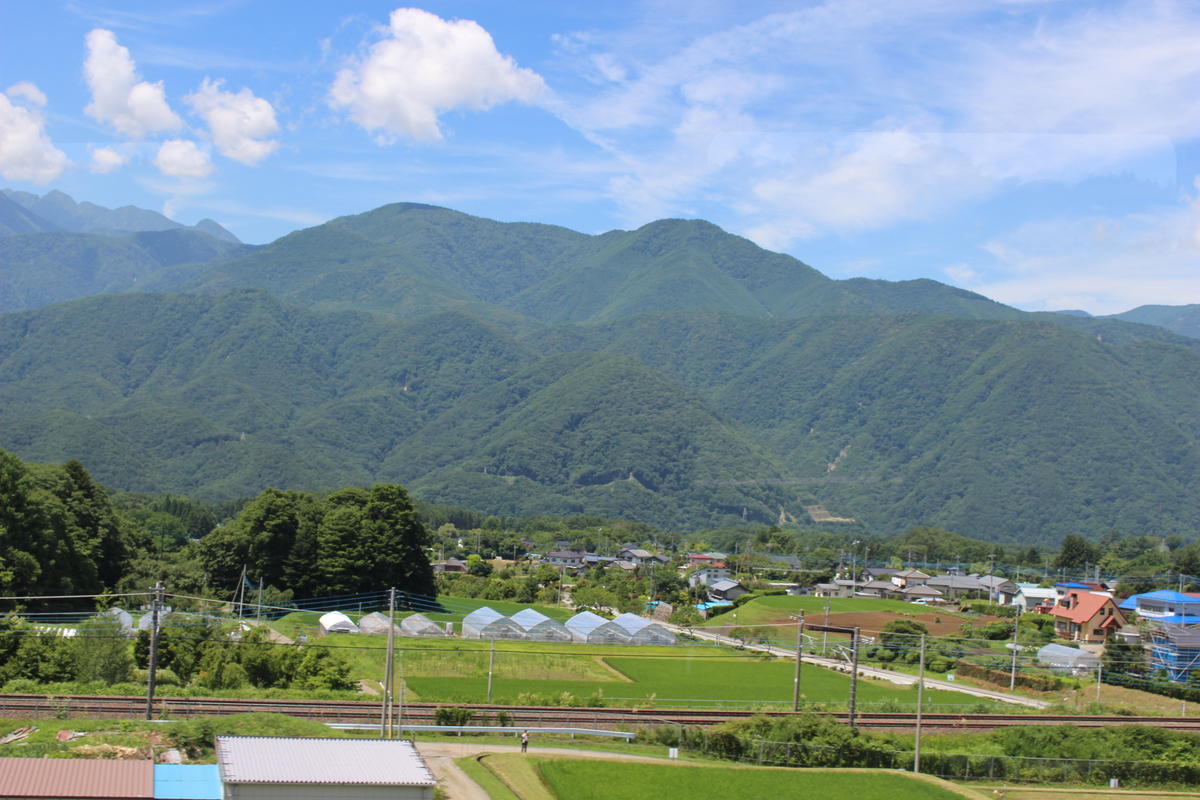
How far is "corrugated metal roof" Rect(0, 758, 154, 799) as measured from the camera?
21078mm

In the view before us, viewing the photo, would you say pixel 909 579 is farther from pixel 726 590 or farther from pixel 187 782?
pixel 187 782

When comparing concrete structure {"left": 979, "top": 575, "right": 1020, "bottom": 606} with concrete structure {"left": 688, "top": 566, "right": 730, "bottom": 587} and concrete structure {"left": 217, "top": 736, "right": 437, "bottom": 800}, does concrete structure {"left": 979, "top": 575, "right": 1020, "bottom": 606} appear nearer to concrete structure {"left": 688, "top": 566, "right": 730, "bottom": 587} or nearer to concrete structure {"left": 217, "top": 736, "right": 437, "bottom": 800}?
concrete structure {"left": 688, "top": 566, "right": 730, "bottom": 587}

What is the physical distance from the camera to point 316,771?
2166 cm

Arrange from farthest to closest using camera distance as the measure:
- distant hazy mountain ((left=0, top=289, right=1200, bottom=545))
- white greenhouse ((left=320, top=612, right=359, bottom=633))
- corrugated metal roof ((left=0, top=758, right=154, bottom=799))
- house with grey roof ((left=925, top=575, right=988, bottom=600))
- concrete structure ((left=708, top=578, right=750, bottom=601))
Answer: distant hazy mountain ((left=0, top=289, right=1200, bottom=545))
house with grey roof ((left=925, top=575, right=988, bottom=600))
concrete structure ((left=708, top=578, right=750, bottom=601))
white greenhouse ((left=320, top=612, right=359, bottom=633))
corrugated metal roof ((left=0, top=758, right=154, bottom=799))

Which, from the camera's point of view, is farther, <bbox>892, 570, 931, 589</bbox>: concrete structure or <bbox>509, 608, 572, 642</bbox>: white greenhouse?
<bbox>892, 570, 931, 589</bbox>: concrete structure

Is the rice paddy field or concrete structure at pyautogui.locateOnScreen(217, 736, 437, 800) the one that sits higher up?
concrete structure at pyautogui.locateOnScreen(217, 736, 437, 800)

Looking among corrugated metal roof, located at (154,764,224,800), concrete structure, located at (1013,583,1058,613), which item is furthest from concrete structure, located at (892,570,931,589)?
corrugated metal roof, located at (154,764,224,800)

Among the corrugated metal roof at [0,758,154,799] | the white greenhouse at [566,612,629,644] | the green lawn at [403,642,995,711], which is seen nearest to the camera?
the corrugated metal roof at [0,758,154,799]

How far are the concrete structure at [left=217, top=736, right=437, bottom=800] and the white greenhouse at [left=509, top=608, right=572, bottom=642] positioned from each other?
30427 millimetres

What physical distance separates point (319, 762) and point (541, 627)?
106 ft

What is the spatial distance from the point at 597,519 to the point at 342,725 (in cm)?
10833

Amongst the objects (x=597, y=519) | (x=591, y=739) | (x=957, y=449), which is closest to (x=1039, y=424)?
(x=957, y=449)

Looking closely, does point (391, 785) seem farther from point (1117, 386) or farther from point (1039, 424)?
point (1117, 386)

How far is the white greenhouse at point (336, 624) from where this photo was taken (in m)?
51.3
